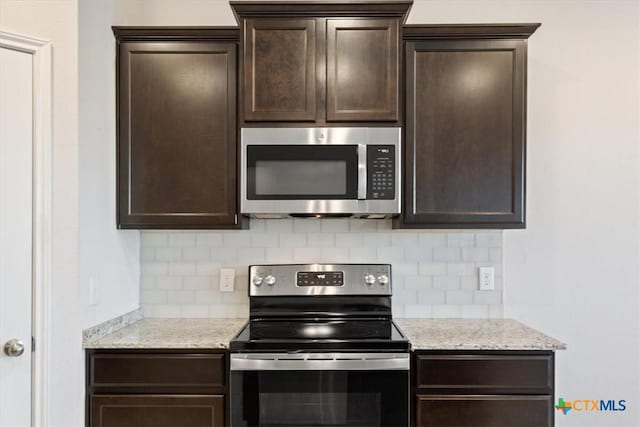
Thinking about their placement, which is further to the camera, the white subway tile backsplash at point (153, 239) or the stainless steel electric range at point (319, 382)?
the white subway tile backsplash at point (153, 239)

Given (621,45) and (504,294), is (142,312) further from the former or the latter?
(621,45)

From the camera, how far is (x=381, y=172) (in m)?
2.07

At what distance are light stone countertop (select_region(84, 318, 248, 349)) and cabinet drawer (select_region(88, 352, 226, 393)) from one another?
0.14 ft

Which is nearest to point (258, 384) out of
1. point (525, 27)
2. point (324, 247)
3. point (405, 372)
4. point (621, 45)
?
point (405, 372)

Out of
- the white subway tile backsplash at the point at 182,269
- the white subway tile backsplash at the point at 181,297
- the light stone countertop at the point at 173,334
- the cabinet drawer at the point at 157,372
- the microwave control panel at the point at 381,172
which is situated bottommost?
the cabinet drawer at the point at 157,372

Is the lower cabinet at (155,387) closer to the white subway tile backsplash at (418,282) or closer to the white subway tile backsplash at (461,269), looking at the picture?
the white subway tile backsplash at (418,282)

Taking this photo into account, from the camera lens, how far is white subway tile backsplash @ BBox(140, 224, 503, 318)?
242 centimetres

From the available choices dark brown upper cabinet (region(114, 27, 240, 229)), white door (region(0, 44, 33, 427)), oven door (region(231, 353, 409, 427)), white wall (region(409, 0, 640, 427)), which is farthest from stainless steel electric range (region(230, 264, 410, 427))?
white wall (region(409, 0, 640, 427))

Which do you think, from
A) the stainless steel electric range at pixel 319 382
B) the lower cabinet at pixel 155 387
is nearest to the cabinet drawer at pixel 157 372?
the lower cabinet at pixel 155 387

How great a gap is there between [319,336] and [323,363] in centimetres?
16

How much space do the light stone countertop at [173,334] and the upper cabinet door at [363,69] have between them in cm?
113

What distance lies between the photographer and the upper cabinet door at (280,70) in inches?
81.3

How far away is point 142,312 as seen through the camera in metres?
2.42

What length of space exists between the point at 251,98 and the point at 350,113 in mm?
465
